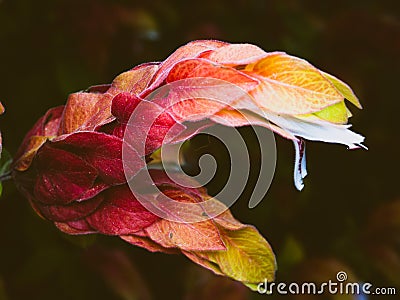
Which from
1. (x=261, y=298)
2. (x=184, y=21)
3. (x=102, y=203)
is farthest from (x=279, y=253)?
(x=102, y=203)

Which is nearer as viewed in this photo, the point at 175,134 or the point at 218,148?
the point at 175,134

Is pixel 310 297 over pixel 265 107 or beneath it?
beneath

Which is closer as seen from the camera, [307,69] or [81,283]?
[307,69]

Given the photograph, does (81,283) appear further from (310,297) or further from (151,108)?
(151,108)

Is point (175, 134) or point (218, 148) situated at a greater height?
point (175, 134)

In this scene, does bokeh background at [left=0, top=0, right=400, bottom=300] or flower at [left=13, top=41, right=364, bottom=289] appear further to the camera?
A: bokeh background at [left=0, top=0, right=400, bottom=300]

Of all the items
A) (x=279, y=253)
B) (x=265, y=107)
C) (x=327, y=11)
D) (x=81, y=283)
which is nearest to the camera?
(x=265, y=107)

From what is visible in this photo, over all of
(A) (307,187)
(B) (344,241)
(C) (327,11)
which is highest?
(C) (327,11)

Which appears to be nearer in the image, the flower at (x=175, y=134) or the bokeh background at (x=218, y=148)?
the flower at (x=175, y=134)
